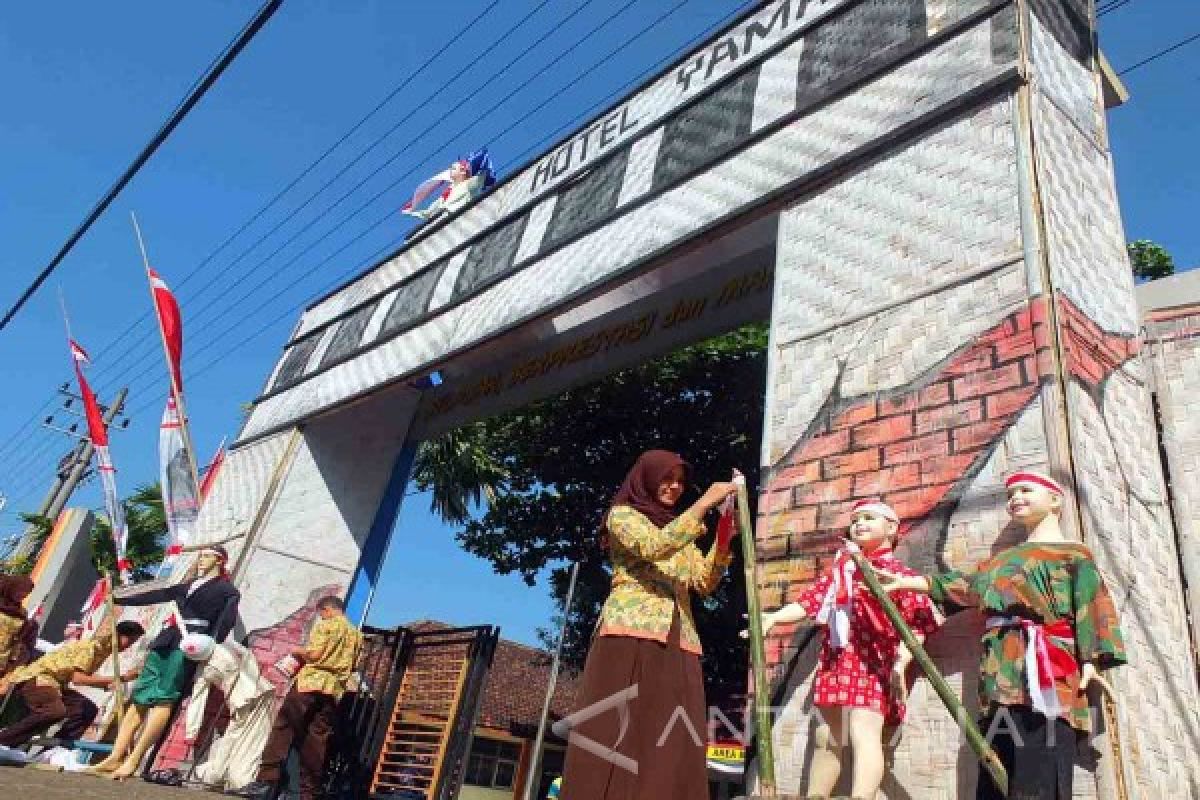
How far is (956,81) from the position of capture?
3.74 m

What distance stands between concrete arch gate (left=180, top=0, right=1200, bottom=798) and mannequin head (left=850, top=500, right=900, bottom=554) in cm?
16

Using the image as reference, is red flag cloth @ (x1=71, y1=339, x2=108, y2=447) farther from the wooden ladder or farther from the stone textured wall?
the stone textured wall

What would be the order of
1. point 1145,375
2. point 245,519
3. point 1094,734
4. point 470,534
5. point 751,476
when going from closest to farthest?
point 1094,734
point 1145,375
point 245,519
point 751,476
point 470,534

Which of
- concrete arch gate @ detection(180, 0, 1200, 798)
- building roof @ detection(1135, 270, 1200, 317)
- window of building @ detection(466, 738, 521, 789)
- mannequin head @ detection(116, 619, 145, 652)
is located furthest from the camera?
window of building @ detection(466, 738, 521, 789)

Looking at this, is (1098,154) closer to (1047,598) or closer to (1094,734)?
(1047,598)

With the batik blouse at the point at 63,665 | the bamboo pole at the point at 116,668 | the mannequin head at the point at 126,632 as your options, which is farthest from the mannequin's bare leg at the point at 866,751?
the mannequin head at the point at 126,632

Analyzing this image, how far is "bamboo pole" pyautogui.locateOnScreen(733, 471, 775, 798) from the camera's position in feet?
6.48

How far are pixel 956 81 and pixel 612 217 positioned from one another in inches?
96.4

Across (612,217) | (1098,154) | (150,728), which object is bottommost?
(150,728)

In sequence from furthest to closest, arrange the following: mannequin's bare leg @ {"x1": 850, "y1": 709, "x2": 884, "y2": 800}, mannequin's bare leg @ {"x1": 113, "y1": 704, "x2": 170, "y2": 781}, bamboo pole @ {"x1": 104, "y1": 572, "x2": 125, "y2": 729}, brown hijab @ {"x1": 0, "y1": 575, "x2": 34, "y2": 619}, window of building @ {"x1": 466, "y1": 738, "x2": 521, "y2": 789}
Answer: window of building @ {"x1": 466, "y1": 738, "x2": 521, "y2": 789}, brown hijab @ {"x1": 0, "y1": 575, "x2": 34, "y2": 619}, bamboo pole @ {"x1": 104, "y1": 572, "x2": 125, "y2": 729}, mannequin's bare leg @ {"x1": 113, "y1": 704, "x2": 170, "y2": 781}, mannequin's bare leg @ {"x1": 850, "y1": 709, "x2": 884, "y2": 800}

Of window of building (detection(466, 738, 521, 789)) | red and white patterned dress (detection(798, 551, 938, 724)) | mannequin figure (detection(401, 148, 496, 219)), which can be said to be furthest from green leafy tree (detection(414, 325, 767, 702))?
window of building (detection(466, 738, 521, 789))

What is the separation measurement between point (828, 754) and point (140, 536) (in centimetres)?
1656

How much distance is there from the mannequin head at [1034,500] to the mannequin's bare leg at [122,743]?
16.3 ft

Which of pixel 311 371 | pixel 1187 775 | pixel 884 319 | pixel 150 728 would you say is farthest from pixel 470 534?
pixel 1187 775
